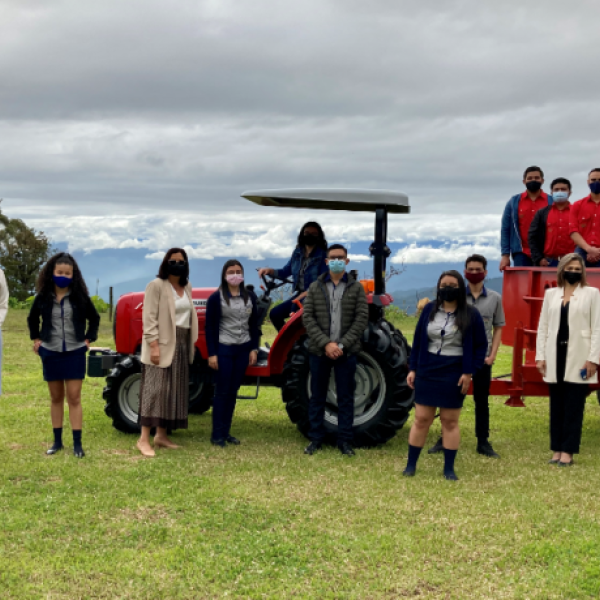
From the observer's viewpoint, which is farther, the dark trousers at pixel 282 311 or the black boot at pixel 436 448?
the dark trousers at pixel 282 311

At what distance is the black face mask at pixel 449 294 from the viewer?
547 centimetres

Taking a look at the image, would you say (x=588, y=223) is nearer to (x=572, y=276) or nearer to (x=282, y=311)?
(x=572, y=276)

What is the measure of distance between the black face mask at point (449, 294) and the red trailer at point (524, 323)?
137 cm

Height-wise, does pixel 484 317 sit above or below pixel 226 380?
above

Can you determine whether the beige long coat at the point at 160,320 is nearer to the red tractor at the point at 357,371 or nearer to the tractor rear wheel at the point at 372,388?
the red tractor at the point at 357,371

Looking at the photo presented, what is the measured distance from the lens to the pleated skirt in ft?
21.3

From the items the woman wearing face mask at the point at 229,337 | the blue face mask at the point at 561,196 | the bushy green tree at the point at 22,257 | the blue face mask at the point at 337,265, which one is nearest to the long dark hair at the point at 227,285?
the woman wearing face mask at the point at 229,337

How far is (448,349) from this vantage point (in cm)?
548

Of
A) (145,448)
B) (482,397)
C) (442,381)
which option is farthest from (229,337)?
(482,397)

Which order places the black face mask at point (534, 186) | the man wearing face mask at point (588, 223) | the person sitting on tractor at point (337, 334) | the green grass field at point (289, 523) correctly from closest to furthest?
the green grass field at point (289, 523), the person sitting on tractor at point (337, 334), the man wearing face mask at point (588, 223), the black face mask at point (534, 186)

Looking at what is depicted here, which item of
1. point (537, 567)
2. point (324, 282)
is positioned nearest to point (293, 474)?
point (324, 282)

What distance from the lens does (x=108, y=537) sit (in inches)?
171

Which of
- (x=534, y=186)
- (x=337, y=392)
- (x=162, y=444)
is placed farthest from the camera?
(x=534, y=186)

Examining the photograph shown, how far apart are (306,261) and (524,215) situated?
2513mm
